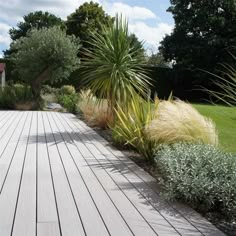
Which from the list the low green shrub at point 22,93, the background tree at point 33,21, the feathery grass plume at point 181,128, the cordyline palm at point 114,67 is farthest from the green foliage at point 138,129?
the background tree at point 33,21

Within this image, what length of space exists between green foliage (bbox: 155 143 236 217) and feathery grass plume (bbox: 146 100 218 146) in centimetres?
120

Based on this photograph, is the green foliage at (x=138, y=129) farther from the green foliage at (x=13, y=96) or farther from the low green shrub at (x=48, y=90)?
the low green shrub at (x=48, y=90)

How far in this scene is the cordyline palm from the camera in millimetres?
8711

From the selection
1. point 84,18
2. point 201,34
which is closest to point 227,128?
point 201,34

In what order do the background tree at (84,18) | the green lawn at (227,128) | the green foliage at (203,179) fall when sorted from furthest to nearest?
1. the background tree at (84,18)
2. the green lawn at (227,128)
3. the green foliage at (203,179)

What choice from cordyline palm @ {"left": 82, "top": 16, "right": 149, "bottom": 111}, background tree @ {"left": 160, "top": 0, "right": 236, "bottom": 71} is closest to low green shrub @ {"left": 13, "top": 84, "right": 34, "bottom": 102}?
cordyline palm @ {"left": 82, "top": 16, "right": 149, "bottom": 111}

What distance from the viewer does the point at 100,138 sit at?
8484 millimetres

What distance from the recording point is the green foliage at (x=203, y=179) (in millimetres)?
3725

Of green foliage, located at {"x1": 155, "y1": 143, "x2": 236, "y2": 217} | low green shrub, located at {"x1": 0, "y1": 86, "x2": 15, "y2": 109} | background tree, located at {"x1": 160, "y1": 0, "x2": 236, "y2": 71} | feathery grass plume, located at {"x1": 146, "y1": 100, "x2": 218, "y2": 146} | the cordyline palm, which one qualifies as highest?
background tree, located at {"x1": 160, "y1": 0, "x2": 236, "y2": 71}

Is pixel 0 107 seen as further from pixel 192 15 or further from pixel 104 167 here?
pixel 192 15

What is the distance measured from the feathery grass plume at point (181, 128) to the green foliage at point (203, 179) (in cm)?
120

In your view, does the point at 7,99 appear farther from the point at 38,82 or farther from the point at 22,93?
the point at 38,82

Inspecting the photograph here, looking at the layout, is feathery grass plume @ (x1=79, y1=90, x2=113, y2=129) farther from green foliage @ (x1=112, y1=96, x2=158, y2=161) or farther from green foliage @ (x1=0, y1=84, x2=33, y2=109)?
green foliage @ (x1=0, y1=84, x2=33, y2=109)

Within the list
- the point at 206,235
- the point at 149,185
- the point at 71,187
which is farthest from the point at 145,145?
the point at 206,235
